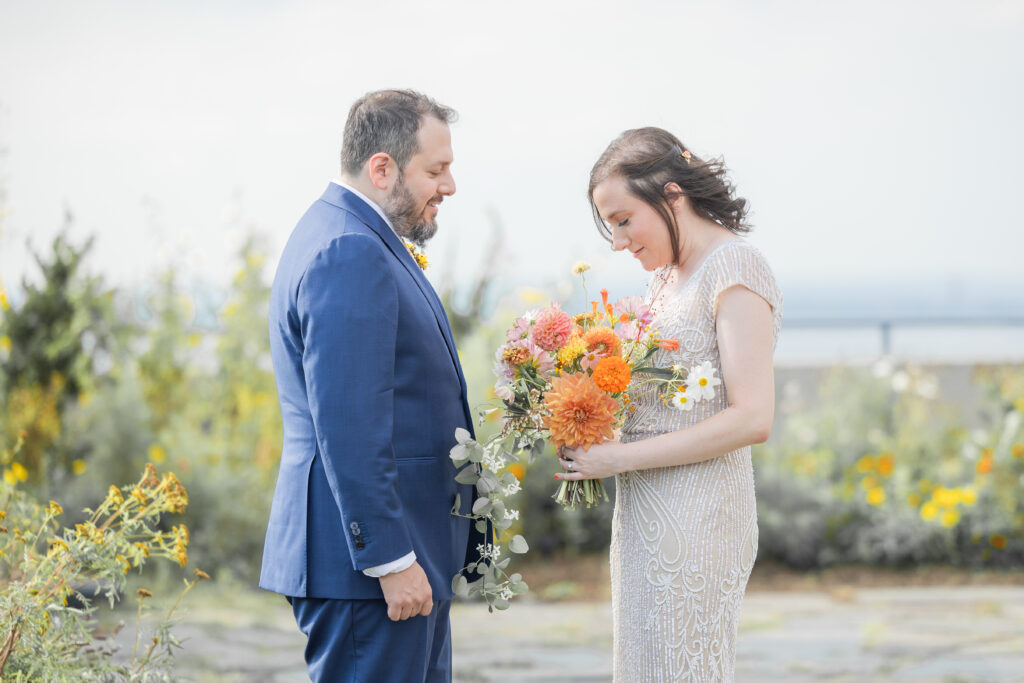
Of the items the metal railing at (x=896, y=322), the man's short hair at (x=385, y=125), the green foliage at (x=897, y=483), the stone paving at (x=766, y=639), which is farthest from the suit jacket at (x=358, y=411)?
the metal railing at (x=896, y=322)

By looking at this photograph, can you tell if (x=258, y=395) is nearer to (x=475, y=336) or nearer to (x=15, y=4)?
(x=475, y=336)

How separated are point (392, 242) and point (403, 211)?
0.09 meters

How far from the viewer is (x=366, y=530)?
1843 mm

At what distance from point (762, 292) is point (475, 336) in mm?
3533

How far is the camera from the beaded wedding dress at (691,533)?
2078 mm

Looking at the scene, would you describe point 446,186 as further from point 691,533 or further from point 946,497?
point 946,497

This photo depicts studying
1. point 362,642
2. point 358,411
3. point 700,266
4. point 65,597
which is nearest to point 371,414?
point 358,411

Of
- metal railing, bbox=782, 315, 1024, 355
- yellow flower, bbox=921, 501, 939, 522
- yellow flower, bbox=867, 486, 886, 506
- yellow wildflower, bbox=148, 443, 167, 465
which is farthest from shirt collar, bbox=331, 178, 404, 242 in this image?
metal railing, bbox=782, 315, 1024, 355

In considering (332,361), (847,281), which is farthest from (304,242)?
(847,281)

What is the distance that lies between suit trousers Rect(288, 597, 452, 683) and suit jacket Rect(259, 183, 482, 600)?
5 cm

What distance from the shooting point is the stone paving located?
3613 mm

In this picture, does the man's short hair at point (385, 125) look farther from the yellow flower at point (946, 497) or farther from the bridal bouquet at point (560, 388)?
the yellow flower at point (946, 497)

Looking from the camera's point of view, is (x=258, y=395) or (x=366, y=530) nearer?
(x=366, y=530)

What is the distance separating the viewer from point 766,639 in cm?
409
